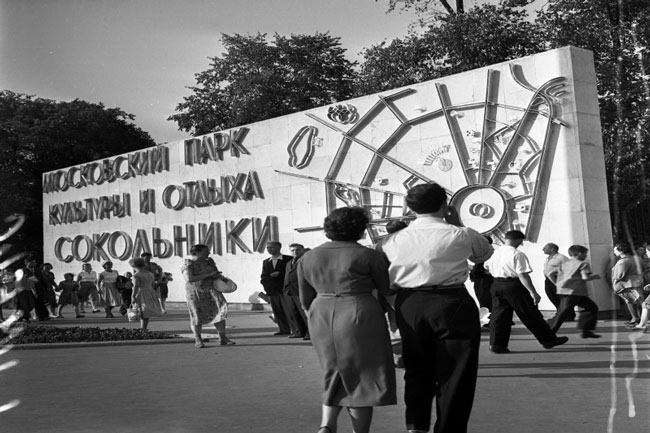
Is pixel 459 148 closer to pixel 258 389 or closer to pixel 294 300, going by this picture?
pixel 294 300

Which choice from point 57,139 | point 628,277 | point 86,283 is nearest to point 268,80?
point 57,139

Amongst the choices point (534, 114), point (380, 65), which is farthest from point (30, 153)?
point (534, 114)

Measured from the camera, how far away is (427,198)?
223 inches

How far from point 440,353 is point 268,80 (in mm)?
33451

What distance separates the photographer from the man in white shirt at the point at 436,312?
530cm

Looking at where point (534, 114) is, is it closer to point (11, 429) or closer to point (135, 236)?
point (11, 429)

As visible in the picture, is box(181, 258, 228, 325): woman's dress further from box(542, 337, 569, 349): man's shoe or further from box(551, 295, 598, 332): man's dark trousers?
box(551, 295, 598, 332): man's dark trousers

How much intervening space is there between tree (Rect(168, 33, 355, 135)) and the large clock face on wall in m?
16.9

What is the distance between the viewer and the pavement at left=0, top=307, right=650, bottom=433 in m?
6.34

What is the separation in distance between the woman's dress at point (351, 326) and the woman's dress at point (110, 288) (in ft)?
57.2

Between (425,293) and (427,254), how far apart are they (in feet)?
0.84

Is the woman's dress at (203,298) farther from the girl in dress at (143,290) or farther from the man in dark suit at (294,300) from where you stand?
the girl in dress at (143,290)

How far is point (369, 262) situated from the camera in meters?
5.56

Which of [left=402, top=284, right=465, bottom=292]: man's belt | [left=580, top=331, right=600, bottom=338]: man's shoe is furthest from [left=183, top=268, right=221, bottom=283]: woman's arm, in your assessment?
[left=402, top=284, right=465, bottom=292]: man's belt
